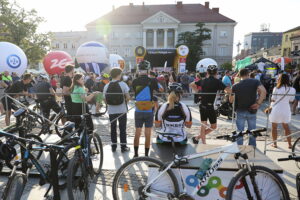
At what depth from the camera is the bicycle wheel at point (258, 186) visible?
247 cm

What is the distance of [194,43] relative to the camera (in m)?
46.7

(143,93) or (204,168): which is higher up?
(143,93)

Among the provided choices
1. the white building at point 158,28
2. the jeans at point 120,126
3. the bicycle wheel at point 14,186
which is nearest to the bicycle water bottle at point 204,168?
→ the bicycle wheel at point 14,186

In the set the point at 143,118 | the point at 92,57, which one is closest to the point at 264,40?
the point at 92,57

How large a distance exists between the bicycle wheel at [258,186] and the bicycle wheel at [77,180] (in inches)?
73.9

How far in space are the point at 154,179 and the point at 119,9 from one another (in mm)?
62865

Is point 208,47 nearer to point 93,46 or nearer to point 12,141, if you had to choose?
point 93,46

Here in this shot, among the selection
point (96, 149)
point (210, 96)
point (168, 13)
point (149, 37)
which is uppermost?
point (168, 13)

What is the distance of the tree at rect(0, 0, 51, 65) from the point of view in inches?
1225

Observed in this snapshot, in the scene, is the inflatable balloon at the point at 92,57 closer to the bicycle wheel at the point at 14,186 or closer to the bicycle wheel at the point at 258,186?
the bicycle wheel at the point at 14,186

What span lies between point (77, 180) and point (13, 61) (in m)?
13.6

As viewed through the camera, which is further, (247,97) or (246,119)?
(246,119)

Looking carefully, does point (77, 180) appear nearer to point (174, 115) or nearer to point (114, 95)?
point (174, 115)

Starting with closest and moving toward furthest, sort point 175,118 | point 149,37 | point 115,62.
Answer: point 175,118 → point 115,62 → point 149,37
